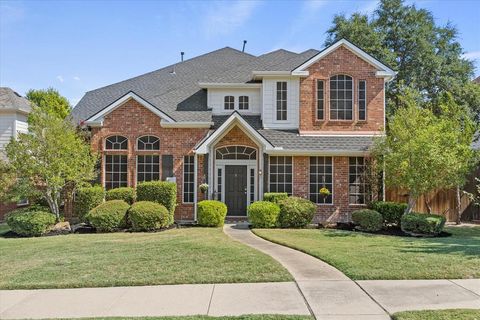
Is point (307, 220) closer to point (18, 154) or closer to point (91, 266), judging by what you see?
point (91, 266)

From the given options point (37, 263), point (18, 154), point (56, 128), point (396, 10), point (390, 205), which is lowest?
point (37, 263)

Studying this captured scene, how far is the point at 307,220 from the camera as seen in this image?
14.8m

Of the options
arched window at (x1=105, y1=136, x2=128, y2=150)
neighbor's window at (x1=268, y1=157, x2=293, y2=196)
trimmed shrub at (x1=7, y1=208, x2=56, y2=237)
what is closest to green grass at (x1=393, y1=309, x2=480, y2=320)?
neighbor's window at (x1=268, y1=157, x2=293, y2=196)

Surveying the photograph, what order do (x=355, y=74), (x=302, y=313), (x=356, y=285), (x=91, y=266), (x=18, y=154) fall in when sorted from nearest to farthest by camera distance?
(x=302, y=313)
(x=356, y=285)
(x=91, y=266)
(x=18, y=154)
(x=355, y=74)

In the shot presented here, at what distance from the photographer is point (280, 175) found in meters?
16.8

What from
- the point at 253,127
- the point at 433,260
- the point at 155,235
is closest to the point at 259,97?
the point at 253,127

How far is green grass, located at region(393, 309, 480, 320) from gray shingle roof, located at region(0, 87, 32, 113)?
21.6 meters

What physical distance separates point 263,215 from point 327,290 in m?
7.56

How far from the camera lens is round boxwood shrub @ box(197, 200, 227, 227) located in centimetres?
1473

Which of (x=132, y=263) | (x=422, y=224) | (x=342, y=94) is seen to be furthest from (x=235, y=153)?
(x=132, y=263)

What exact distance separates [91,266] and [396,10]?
26.2 m

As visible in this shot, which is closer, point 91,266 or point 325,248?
point 91,266

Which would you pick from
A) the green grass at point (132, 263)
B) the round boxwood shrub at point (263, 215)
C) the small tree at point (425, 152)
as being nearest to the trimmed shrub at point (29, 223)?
the green grass at point (132, 263)

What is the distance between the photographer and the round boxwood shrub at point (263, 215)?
1440 cm
